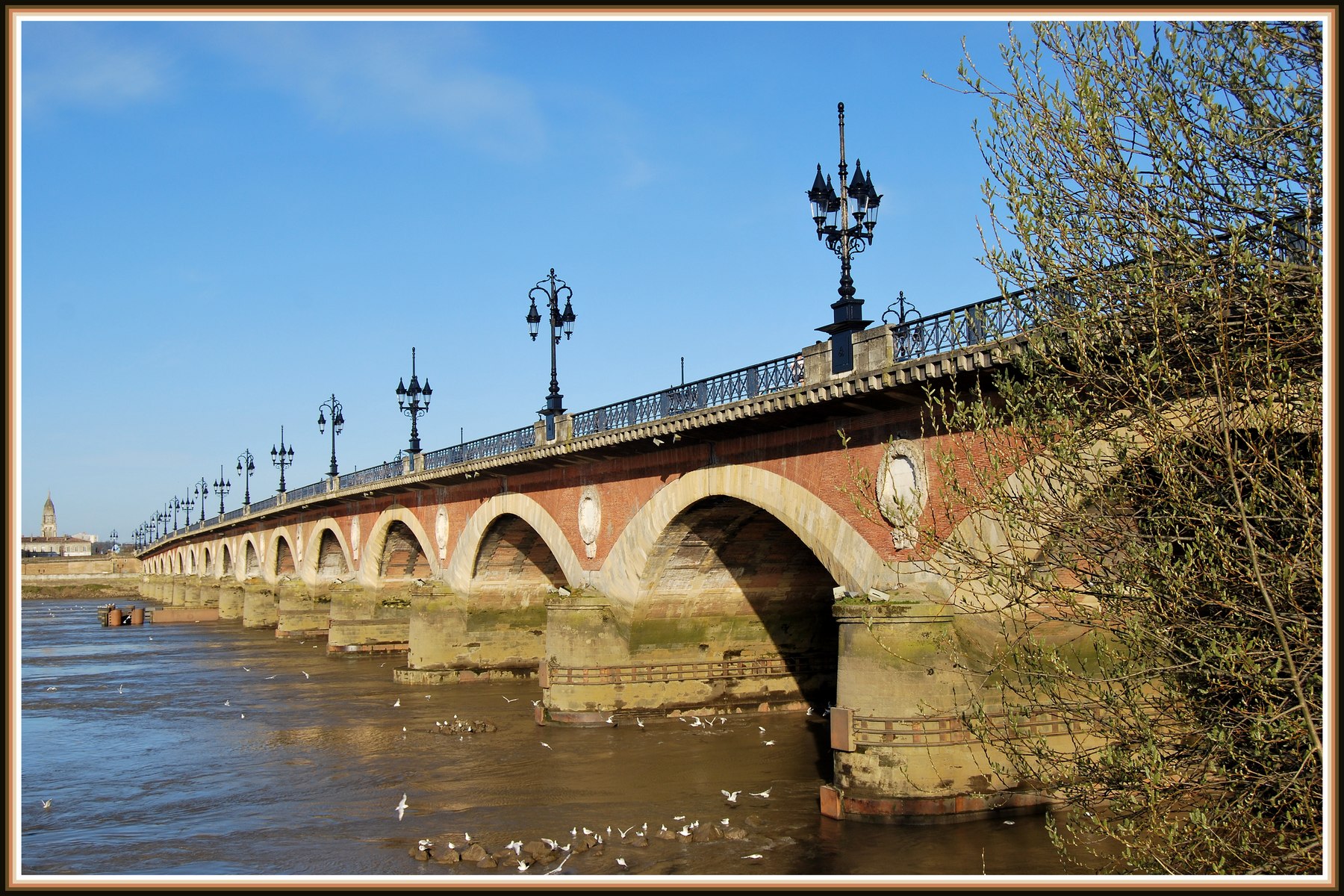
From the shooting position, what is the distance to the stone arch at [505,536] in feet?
82.7

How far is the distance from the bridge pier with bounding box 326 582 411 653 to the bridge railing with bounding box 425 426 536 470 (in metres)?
7.25

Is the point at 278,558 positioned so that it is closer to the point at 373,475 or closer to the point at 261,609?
the point at 261,609

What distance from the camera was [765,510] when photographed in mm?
18672

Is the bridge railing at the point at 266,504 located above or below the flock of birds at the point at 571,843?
above

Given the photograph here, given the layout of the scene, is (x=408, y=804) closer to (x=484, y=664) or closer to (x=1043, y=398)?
(x=1043, y=398)

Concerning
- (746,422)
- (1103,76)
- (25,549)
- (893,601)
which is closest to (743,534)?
(746,422)

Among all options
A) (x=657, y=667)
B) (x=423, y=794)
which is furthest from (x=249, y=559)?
(x=423, y=794)

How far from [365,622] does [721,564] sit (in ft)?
69.0

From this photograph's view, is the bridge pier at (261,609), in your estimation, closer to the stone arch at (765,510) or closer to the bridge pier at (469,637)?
the bridge pier at (469,637)

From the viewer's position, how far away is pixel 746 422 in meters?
18.0

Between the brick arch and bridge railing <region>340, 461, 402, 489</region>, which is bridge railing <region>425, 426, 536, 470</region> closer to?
bridge railing <region>340, 461, 402, 489</region>

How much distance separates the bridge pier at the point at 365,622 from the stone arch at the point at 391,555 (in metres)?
0.53

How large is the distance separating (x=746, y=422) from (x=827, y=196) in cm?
425

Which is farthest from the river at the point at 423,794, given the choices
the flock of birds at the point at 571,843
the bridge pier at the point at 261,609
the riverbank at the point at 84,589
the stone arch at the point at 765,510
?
the riverbank at the point at 84,589
